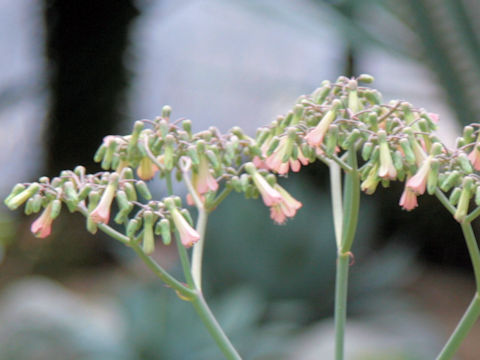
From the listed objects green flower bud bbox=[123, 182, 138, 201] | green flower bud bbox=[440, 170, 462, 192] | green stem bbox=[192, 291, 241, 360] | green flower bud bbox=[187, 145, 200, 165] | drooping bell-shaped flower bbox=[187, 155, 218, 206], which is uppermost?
green flower bud bbox=[187, 145, 200, 165]

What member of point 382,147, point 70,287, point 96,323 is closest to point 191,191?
point 382,147

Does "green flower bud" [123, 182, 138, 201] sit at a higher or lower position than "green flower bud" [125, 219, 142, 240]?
higher

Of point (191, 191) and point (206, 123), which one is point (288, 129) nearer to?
point (191, 191)

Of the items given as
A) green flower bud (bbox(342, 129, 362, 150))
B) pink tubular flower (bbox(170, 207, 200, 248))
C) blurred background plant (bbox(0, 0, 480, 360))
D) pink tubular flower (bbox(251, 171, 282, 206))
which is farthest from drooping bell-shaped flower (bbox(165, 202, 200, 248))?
blurred background plant (bbox(0, 0, 480, 360))

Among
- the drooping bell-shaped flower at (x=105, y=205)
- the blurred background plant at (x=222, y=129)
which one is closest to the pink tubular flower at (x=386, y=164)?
the drooping bell-shaped flower at (x=105, y=205)

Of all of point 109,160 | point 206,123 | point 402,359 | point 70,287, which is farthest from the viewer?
point 70,287

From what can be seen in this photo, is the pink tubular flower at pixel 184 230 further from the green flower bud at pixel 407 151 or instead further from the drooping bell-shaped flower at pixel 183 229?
the green flower bud at pixel 407 151

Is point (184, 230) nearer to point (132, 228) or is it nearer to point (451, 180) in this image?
point (132, 228)

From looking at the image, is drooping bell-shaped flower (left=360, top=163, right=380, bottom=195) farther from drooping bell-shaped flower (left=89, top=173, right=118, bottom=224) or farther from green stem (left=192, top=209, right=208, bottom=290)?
drooping bell-shaped flower (left=89, top=173, right=118, bottom=224)

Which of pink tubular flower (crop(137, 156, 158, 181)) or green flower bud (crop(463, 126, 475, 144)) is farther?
pink tubular flower (crop(137, 156, 158, 181))
